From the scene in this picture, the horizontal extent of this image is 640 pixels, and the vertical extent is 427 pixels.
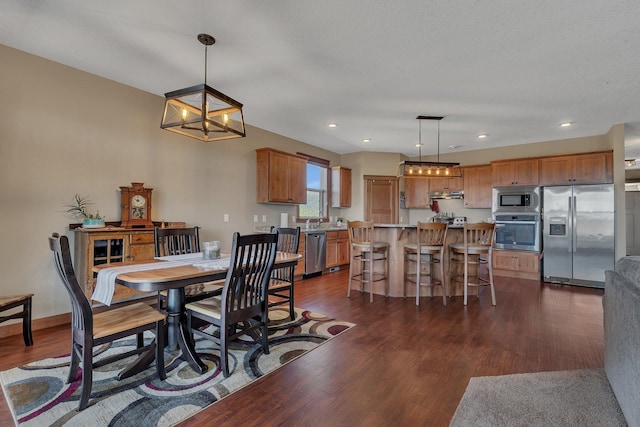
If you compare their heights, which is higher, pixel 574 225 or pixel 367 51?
pixel 367 51

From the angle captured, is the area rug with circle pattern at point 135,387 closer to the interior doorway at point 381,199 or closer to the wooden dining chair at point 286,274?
the wooden dining chair at point 286,274

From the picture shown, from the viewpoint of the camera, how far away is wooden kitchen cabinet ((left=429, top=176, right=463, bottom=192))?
6879 millimetres

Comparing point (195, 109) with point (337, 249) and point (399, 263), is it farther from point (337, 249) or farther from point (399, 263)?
point (337, 249)

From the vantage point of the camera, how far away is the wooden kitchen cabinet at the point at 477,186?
6.47 meters

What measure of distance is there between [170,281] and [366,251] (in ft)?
9.26

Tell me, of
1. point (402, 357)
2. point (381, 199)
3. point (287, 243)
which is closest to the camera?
point (402, 357)

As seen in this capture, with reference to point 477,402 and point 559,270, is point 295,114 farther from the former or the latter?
point 559,270

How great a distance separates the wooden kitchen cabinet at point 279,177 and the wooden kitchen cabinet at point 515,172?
390 cm

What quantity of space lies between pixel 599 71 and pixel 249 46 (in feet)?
11.7

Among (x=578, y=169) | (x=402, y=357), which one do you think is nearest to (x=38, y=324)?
(x=402, y=357)

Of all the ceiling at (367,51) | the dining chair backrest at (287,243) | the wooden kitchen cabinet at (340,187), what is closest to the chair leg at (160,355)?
the dining chair backrest at (287,243)

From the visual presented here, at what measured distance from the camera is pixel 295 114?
182 inches

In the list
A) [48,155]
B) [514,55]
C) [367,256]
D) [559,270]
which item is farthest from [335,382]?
[559,270]

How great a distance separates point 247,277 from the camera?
227 centimetres
